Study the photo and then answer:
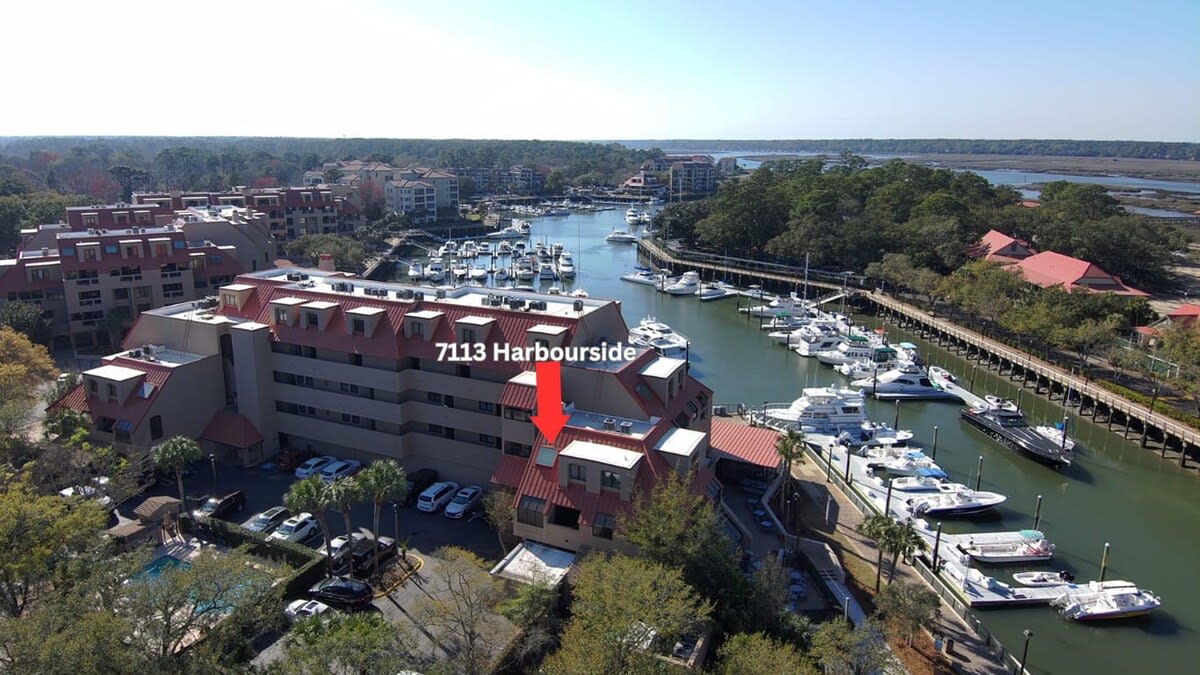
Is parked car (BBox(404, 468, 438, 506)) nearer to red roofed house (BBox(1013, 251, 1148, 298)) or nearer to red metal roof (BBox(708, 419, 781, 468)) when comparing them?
red metal roof (BBox(708, 419, 781, 468))

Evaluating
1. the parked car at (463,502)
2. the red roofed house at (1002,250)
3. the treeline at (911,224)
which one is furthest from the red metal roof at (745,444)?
the red roofed house at (1002,250)

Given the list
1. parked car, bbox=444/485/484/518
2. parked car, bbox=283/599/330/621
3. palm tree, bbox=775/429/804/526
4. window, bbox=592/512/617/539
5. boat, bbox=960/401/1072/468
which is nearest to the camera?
parked car, bbox=283/599/330/621

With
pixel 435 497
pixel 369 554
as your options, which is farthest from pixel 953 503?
pixel 369 554

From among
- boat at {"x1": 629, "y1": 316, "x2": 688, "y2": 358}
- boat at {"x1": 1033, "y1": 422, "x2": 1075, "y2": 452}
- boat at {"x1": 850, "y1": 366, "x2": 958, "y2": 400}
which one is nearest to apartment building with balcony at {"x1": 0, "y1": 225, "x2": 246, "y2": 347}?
boat at {"x1": 629, "y1": 316, "x2": 688, "y2": 358}

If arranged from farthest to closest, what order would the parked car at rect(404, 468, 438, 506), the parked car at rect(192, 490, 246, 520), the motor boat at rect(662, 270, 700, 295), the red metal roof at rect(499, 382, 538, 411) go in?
the motor boat at rect(662, 270, 700, 295), the parked car at rect(404, 468, 438, 506), the parked car at rect(192, 490, 246, 520), the red metal roof at rect(499, 382, 538, 411)

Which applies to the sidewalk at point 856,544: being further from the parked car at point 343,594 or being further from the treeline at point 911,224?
the treeline at point 911,224

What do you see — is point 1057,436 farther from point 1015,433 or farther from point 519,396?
point 519,396

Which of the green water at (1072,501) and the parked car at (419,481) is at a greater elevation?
the parked car at (419,481)
